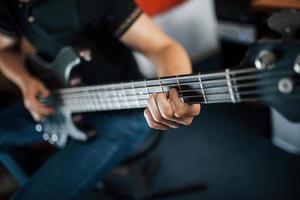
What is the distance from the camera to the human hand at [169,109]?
23.1 inches

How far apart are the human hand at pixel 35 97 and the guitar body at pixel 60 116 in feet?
→ 0.05

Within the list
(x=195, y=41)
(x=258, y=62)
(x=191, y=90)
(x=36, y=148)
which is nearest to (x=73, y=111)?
(x=36, y=148)

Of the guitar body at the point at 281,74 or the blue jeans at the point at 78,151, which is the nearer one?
the guitar body at the point at 281,74

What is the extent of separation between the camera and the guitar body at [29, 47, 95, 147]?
35.6 inches

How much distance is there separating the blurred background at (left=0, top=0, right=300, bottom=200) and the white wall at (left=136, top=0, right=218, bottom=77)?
4cm

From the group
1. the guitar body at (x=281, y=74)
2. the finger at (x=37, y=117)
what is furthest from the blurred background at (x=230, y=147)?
the guitar body at (x=281, y=74)

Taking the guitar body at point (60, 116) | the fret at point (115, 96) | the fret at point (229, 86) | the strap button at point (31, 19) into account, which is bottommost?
the guitar body at point (60, 116)

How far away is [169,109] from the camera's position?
0.59m

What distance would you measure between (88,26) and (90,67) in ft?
0.34

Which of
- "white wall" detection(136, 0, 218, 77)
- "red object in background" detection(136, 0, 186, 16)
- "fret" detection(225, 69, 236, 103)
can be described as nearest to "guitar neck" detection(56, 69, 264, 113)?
"fret" detection(225, 69, 236, 103)

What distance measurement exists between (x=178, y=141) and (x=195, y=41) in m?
0.59

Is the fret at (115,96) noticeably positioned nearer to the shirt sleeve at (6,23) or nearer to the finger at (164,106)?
the finger at (164,106)

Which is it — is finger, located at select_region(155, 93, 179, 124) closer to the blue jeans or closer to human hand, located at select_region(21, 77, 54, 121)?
the blue jeans

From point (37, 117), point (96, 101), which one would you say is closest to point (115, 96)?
point (96, 101)
